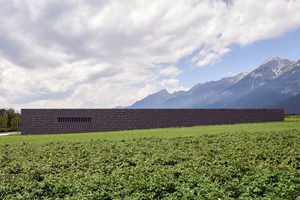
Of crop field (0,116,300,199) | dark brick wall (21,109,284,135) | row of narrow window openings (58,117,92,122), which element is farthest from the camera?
row of narrow window openings (58,117,92,122)

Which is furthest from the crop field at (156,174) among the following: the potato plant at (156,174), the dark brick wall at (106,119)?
the dark brick wall at (106,119)

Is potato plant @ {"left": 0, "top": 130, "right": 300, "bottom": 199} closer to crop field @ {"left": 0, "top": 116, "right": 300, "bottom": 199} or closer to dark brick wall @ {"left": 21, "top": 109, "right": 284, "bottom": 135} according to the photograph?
crop field @ {"left": 0, "top": 116, "right": 300, "bottom": 199}

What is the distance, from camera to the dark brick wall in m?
31.0

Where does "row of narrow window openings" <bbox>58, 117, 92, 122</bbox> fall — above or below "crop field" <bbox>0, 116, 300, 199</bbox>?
above

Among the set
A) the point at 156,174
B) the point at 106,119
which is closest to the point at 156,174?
the point at 156,174

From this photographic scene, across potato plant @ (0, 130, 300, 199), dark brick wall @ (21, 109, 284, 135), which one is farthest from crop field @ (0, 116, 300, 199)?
dark brick wall @ (21, 109, 284, 135)

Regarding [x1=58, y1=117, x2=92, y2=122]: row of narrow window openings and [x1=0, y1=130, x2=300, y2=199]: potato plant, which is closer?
[x1=0, y1=130, x2=300, y2=199]: potato plant

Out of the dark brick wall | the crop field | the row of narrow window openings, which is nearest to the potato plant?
the crop field

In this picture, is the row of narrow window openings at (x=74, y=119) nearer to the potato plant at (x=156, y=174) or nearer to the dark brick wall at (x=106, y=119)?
the dark brick wall at (x=106, y=119)

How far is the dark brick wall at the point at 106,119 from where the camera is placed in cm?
3098

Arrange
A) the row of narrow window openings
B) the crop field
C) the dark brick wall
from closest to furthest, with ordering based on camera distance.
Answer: the crop field
the dark brick wall
the row of narrow window openings

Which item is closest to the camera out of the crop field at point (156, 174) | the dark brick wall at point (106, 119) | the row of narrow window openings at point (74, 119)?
the crop field at point (156, 174)

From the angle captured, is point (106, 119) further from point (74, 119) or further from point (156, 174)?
point (156, 174)

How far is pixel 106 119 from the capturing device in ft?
104
